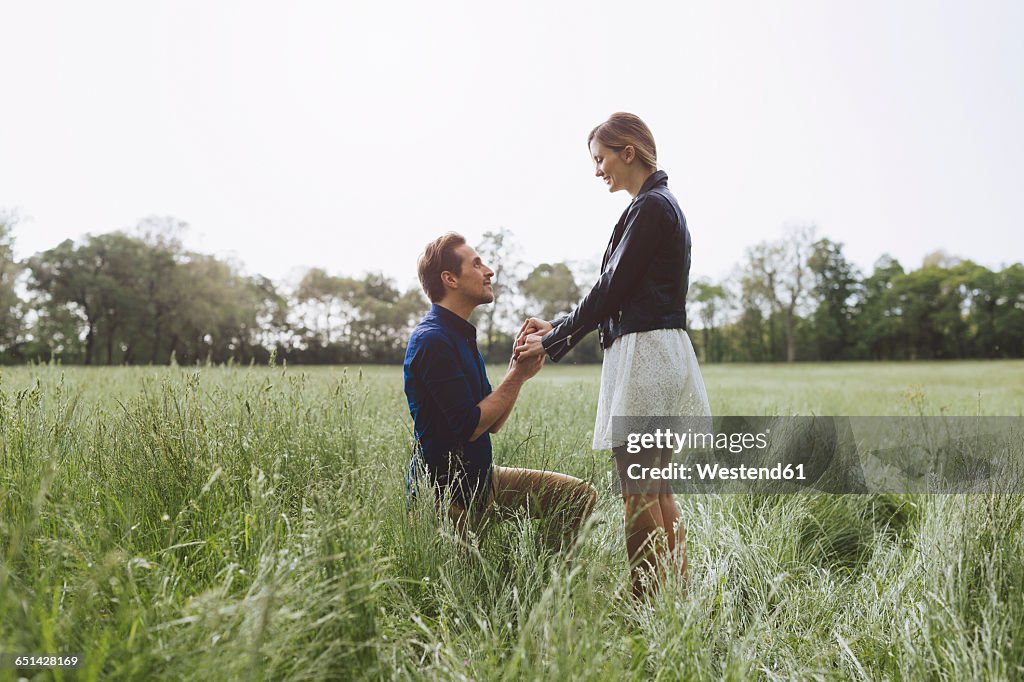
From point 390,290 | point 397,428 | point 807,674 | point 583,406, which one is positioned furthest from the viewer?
point 390,290

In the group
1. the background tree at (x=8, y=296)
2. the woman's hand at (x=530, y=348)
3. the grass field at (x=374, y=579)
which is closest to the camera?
the grass field at (x=374, y=579)

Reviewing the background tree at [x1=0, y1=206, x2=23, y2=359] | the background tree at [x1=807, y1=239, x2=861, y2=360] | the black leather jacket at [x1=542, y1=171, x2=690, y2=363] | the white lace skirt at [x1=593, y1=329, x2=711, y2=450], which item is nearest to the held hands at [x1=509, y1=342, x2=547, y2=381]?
the black leather jacket at [x1=542, y1=171, x2=690, y2=363]

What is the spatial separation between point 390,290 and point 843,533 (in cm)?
4160

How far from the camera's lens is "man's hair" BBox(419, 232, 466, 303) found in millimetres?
3023

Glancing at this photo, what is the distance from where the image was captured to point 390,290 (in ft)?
144

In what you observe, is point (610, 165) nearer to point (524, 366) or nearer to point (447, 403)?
point (524, 366)

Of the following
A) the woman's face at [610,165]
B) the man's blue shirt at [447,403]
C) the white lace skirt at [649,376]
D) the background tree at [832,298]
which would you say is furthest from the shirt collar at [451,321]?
the background tree at [832,298]

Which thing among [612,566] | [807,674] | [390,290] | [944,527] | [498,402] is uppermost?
[390,290]

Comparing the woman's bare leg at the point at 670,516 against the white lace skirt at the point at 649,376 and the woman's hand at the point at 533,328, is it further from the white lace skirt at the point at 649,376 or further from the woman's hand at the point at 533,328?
the woman's hand at the point at 533,328

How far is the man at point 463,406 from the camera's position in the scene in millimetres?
2750

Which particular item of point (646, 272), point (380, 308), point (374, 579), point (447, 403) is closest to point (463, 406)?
point (447, 403)

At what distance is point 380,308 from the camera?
3534cm

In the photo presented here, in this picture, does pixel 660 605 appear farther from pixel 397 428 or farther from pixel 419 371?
pixel 397 428

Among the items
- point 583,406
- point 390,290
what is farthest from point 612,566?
point 390,290
